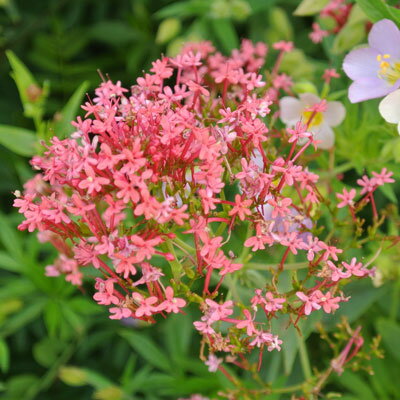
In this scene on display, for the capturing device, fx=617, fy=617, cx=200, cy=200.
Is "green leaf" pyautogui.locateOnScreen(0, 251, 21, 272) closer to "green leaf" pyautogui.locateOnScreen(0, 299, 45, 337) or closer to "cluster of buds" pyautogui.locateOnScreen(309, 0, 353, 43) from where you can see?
"green leaf" pyautogui.locateOnScreen(0, 299, 45, 337)

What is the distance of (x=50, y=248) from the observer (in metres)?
1.36

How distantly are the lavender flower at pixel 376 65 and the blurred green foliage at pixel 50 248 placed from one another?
0.03 meters

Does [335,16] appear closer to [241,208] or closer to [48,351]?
[241,208]

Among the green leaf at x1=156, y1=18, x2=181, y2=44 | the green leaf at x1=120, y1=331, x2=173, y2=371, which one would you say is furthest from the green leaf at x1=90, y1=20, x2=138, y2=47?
the green leaf at x1=120, y1=331, x2=173, y2=371

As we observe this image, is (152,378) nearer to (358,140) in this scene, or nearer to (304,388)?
(304,388)

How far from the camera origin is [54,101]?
171cm

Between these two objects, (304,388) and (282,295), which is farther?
(304,388)

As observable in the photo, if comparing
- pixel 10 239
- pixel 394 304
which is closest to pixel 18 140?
pixel 10 239

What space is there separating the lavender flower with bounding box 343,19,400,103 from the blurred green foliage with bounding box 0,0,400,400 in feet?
0.10

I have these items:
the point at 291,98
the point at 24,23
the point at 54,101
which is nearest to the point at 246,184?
the point at 291,98

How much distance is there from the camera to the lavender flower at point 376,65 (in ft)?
2.93

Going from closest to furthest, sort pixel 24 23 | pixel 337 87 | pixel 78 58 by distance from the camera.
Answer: pixel 337 87 → pixel 24 23 → pixel 78 58

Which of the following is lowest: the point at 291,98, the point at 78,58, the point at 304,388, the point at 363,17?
the point at 304,388

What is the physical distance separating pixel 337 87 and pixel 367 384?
62 centimetres
